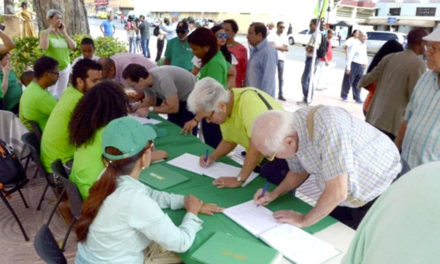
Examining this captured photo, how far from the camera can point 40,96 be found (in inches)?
111

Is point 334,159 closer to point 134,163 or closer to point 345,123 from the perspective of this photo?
point 345,123

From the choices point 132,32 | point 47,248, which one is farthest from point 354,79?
point 132,32

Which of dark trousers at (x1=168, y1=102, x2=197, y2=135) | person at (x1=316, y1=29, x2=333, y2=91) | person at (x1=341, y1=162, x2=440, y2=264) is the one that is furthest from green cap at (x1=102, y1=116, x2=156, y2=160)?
person at (x1=316, y1=29, x2=333, y2=91)

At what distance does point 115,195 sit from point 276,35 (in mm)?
7218

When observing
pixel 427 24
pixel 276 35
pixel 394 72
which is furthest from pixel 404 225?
pixel 427 24

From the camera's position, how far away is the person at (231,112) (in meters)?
1.89

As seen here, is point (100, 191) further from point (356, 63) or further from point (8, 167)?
point (356, 63)

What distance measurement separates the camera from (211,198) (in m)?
1.75

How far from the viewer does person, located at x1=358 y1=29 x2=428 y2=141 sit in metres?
2.90

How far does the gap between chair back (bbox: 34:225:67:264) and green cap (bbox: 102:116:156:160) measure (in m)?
0.45

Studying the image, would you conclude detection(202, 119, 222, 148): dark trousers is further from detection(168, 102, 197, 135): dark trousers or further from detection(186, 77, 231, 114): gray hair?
detection(186, 77, 231, 114): gray hair

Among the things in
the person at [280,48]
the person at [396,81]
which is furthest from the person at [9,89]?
the person at [280,48]

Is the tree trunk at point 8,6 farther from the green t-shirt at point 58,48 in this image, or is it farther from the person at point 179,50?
the person at point 179,50

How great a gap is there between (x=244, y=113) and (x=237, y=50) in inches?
111
